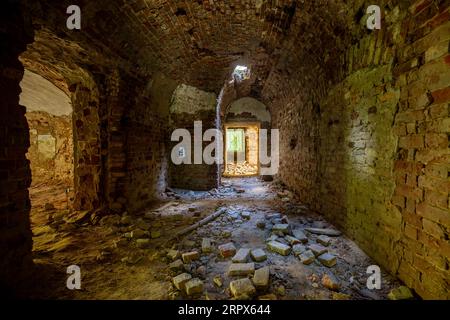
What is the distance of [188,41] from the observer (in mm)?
4121

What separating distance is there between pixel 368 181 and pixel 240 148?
1317 cm

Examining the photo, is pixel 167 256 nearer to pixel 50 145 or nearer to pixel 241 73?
pixel 50 145

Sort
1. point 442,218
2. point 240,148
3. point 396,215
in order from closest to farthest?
1. point 442,218
2. point 396,215
3. point 240,148

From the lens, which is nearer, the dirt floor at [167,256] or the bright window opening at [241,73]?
the dirt floor at [167,256]

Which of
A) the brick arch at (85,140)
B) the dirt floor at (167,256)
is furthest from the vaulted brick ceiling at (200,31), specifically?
the dirt floor at (167,256)

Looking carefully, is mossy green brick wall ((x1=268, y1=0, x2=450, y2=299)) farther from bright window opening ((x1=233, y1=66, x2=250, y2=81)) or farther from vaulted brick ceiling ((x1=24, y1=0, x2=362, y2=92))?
bright window opening ((x1=233, y1=66, x2=250, y2=81))

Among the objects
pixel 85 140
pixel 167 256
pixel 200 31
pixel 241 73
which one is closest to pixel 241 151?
pixel 241 73

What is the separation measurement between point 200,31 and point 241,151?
1119 cm

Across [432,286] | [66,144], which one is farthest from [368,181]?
[66,144]

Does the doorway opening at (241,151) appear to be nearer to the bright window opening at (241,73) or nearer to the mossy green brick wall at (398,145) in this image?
the bright window opening at (241,73)

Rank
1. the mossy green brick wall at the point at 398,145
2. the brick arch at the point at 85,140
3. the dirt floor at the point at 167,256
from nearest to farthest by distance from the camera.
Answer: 1. the mossy green brick wall at the point at 398,145
2. the dirt floor at the point at 167,256
3. the brick arch at the point at 85,140

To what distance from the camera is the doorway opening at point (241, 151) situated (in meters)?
11.4

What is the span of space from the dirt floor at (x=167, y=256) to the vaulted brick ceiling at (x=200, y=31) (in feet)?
8.96
